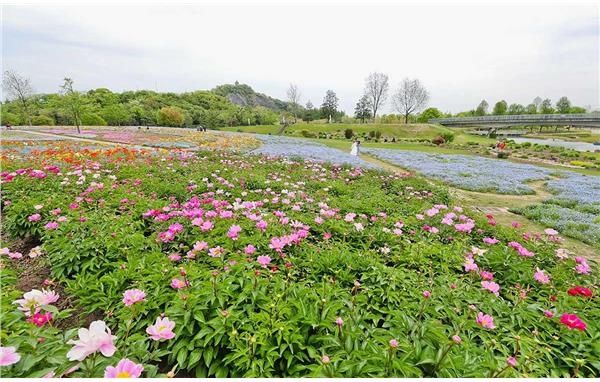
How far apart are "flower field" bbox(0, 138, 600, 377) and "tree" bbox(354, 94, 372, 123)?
76.0 metres

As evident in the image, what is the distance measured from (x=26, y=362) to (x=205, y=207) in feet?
8.56

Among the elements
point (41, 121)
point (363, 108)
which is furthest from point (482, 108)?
point (41, 121)

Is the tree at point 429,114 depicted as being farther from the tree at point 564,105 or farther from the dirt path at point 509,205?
the dirt path at point 509,205

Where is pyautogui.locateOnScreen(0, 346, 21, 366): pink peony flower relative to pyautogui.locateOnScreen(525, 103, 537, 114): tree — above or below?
below

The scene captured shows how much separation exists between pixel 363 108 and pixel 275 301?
80.4 metres

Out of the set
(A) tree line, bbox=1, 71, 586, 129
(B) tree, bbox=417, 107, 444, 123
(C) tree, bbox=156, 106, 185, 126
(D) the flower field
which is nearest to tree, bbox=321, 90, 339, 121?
(A) tree line, bbox=1, 71, 586, 129

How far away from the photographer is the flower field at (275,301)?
1.70 meters

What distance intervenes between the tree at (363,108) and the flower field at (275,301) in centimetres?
7605

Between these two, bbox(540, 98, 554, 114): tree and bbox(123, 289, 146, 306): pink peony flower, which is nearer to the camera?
bbox(123, 289, 146, 306): pink peony flower

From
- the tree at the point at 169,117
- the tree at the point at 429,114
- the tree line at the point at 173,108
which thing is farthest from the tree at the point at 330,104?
the tree at the point at 169,117

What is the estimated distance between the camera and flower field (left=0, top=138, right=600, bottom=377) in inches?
67.1

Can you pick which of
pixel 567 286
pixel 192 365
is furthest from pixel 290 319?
pixel 567 286

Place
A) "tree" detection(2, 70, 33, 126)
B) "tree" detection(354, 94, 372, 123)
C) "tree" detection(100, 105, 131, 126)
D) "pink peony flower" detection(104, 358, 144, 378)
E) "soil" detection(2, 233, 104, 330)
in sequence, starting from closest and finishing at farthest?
"pink peony flower" detection(104, 358, 144, 378) < "soil" detection(2, 233, 104, 330) < "tree" detection(2, 70, 33, 126) < "tree" detection(100, 105, 131, 126) < "tree" detection(354, 94, 372, 123)

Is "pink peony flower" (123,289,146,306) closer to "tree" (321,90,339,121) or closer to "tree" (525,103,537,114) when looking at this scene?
"tree" (321,90,339,121)
